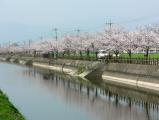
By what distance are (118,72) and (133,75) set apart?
17.3 feet

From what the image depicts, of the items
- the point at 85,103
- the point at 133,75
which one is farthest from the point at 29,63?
the point at 85,103

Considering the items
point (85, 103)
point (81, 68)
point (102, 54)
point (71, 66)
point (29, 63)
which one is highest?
point (102, 54)

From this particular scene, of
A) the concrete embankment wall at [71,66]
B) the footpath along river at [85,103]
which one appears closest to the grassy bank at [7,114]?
the footpath along river at [85,103]

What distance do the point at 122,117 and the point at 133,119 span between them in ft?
4.42

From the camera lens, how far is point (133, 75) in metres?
51.9

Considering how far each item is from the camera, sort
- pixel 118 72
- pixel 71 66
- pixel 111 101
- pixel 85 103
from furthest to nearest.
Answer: pixel 71 66 → pixel 118 72 → pixel 111 101 → pixel 85 103

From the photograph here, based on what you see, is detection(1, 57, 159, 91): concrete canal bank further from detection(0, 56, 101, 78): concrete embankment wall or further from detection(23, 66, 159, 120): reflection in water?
detection(23, 66, 159, 120): reflection in water

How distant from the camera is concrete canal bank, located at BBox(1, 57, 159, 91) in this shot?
154 feet

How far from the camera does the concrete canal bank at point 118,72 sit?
47.0 metres

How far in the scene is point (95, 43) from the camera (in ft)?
281

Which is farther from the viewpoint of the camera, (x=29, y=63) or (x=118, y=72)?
(x=29, y=63)

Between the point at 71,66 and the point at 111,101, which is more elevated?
the point at 71,66

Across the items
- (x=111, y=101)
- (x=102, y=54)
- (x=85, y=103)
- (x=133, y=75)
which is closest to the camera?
(x=85, y=103)

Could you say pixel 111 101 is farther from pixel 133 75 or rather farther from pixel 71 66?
pixel 71 66
